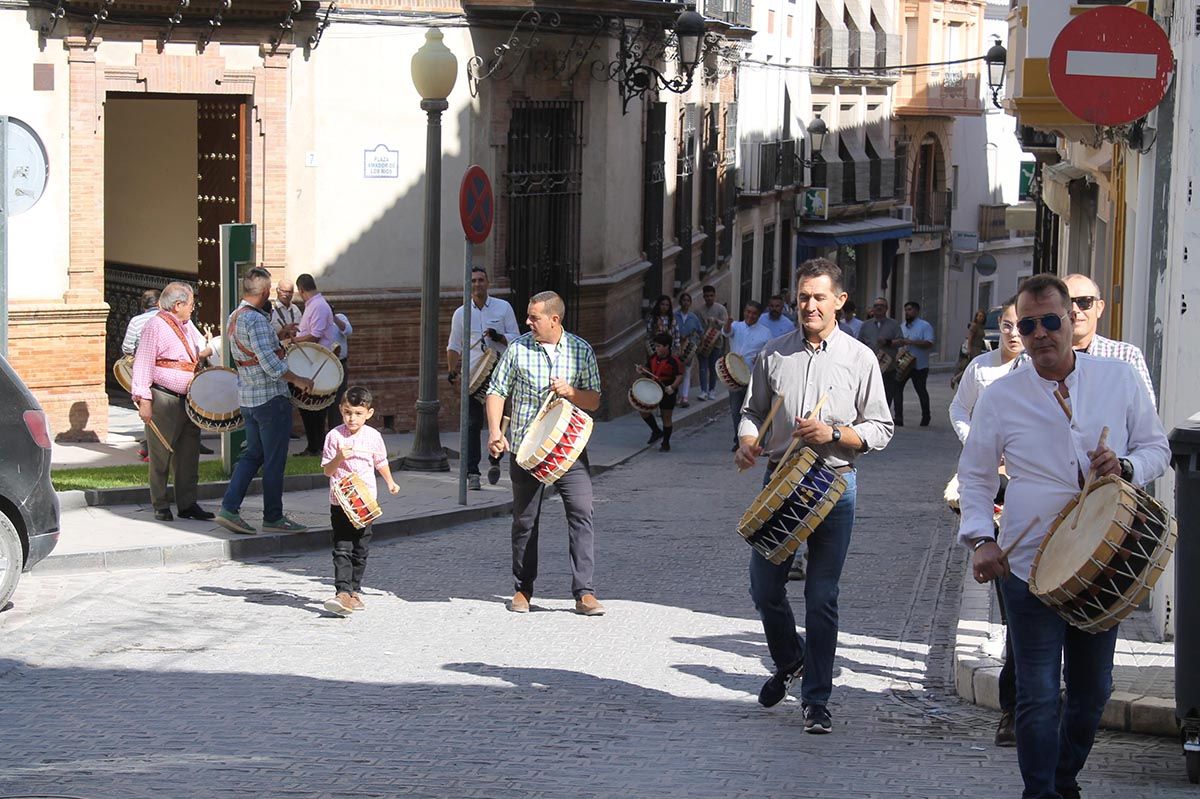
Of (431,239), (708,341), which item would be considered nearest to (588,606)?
(431,239)

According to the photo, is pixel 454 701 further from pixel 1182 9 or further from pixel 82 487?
pixel 82 487

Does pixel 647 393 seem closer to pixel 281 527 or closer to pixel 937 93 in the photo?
pixel 281 527

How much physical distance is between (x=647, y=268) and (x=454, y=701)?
58.2 feet

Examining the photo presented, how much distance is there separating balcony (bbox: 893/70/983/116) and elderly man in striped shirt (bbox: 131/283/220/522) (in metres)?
40.1

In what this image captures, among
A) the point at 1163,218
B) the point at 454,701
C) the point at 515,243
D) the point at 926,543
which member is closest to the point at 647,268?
the point at 515,243

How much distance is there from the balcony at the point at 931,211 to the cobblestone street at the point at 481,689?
40921 mm

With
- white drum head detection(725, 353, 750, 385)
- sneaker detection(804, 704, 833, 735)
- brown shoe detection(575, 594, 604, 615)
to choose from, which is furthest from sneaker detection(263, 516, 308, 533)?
white drum head detection(725, 353, 750, 385)

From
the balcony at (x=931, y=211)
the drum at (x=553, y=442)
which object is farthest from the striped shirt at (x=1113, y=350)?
the balcony at (x=931, y=211)

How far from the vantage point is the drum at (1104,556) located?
19.0 feet

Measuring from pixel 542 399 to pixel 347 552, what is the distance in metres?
1.46

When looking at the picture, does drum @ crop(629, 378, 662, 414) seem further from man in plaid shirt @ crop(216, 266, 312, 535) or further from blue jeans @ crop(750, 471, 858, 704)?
blue jeans @ crop(750, 471, 858, 704)

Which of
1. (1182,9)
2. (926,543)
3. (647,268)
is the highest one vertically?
(1182,9)

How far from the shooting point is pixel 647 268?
84.9ft

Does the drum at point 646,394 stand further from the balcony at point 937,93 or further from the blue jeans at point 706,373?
the balcony at point 937,93
